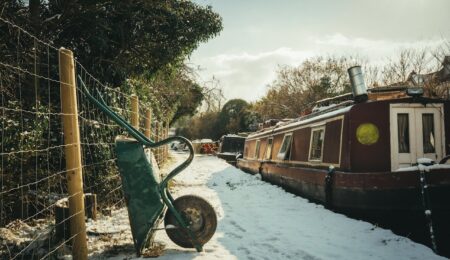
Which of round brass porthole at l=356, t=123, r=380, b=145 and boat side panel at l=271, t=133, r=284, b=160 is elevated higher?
round brass porthole at l=356, t=123, r=380, b=145

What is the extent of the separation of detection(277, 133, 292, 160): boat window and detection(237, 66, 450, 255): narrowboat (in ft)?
6.45

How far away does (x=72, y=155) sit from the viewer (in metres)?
3.39

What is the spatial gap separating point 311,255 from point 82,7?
19.9 feet

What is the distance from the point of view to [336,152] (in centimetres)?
729

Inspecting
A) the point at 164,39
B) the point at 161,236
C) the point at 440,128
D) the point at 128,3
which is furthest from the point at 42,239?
the point at 440,128

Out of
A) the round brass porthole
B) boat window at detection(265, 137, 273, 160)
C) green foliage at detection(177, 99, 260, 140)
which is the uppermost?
green foliage at detection(177, 99, 260, 140)

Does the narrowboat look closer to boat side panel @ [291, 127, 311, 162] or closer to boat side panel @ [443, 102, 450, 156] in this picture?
boat side panel @ [443, 102, 450, 156]

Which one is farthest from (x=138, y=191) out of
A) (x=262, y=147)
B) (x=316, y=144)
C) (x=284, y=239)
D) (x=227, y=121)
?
(x=227, y=121)

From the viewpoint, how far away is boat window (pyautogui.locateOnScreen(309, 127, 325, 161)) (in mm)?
8379

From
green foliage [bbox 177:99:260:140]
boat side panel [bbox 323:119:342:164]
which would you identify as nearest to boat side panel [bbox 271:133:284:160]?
boat side panel [bbox 323:119:342:164]

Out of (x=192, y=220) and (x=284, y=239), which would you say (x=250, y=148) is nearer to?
(x=284, y=239)

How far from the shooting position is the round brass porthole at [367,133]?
21.2ft

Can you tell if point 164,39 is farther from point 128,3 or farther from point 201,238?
point 201,238

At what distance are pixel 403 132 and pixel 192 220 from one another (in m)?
4.31
